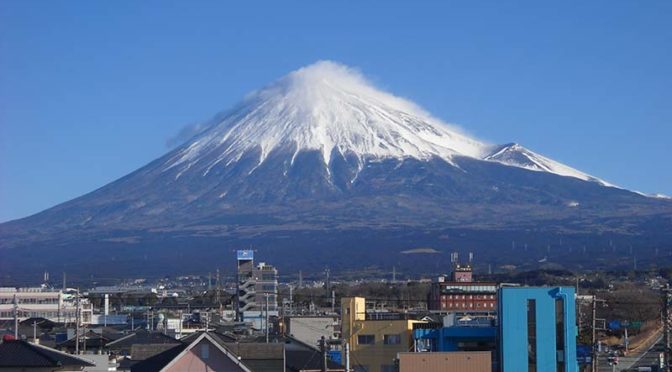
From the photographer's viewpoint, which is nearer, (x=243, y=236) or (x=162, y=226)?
(x=243, y=236)

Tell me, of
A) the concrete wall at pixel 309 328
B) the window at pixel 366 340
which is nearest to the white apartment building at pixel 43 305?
the concrete wall at pixel 309 328

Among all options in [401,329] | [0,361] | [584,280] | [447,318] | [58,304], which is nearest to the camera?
[0,361]

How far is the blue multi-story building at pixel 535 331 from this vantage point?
30.8 metres

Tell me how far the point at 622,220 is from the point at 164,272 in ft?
204

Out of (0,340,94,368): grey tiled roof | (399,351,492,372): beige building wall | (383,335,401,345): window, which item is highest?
(0,340,94,368): grey tiled roof

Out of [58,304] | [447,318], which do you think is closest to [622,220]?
[58,304]

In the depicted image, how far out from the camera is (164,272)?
542 ft

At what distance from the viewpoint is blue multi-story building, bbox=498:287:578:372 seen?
30.8 metres

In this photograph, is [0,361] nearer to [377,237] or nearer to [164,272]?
[164,272]

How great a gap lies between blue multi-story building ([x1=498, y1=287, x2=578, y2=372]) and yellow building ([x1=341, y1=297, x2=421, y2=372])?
2.67 m

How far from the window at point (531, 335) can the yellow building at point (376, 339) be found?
293 centimetres

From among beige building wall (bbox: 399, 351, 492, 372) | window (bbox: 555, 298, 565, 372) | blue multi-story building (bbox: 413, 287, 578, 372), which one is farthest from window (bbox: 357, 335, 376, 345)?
beige building wall (bbox: 399, 351, 492, 372)

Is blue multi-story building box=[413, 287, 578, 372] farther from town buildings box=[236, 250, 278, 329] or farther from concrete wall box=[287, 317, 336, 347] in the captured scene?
town buildings box=[236, 250, 278, 329]

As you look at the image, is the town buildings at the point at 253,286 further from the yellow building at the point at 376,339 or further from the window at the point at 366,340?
the window at the point at 366,340
